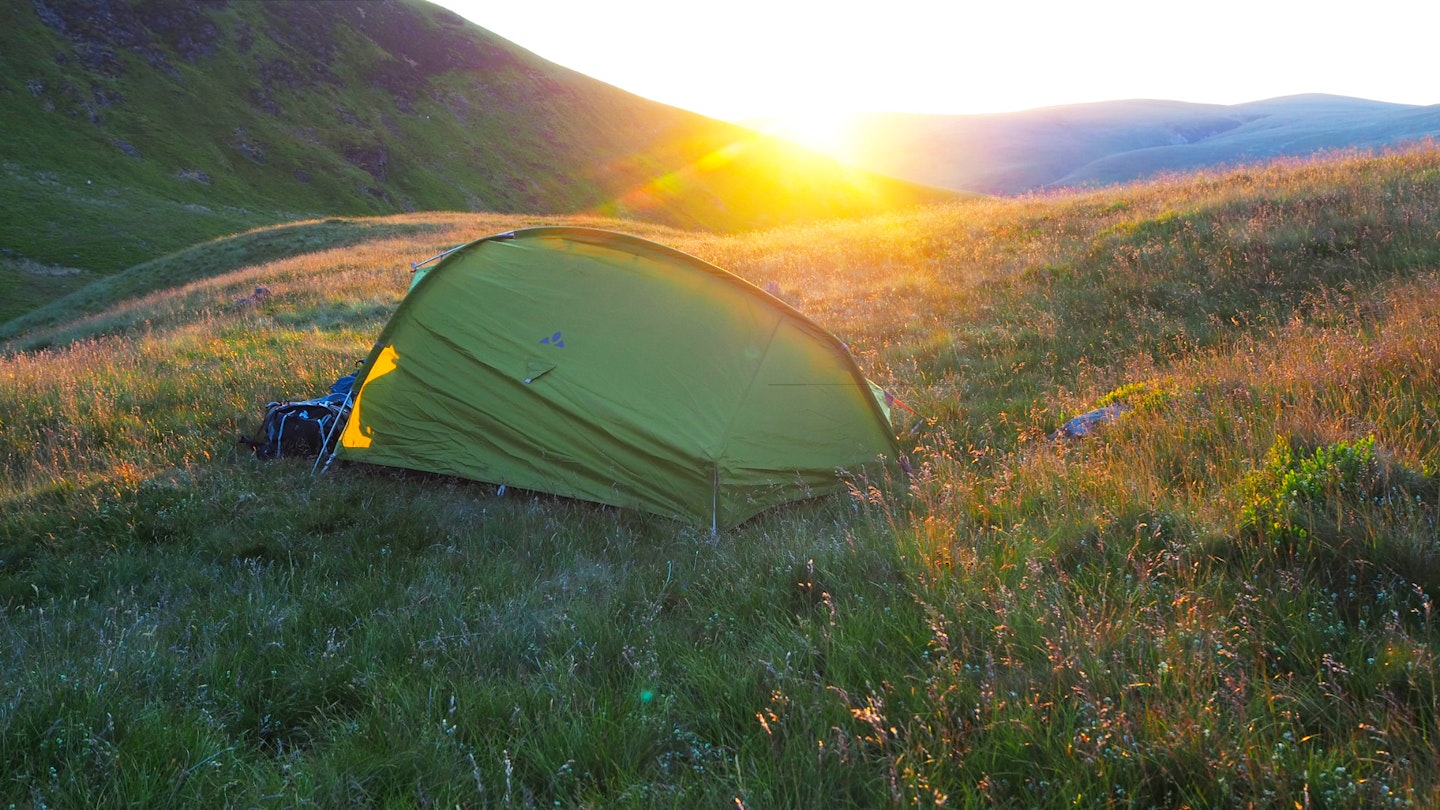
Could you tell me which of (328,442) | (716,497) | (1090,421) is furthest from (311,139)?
(1090,421)

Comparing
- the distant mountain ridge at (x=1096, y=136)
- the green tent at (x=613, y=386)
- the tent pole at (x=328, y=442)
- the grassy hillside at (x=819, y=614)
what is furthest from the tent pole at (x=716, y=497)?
the distant mountain ridge at (x=1096, y=136)

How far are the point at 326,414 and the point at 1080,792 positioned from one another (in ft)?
21.3

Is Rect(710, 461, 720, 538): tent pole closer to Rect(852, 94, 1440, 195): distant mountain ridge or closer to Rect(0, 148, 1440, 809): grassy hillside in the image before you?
Rect(0, 148, 1440, 809): grassy hillside

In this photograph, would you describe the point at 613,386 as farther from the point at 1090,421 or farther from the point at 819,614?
the point at 1090,421

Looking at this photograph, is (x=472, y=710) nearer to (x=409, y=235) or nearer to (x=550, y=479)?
(x=550, y=479)

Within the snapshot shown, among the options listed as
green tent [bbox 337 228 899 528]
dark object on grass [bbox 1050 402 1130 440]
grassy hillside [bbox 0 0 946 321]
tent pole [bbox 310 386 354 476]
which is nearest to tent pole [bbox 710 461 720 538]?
green tent [bbox 337 228 899 528]

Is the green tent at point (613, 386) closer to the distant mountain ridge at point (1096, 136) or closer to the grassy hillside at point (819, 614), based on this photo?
the grassy hillside at point (819, 614)

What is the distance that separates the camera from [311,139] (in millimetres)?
64625

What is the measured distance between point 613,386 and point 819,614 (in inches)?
119

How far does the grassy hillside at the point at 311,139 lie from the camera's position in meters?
46.2

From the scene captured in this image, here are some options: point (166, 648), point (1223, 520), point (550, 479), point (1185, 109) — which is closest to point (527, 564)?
point (550, 479)

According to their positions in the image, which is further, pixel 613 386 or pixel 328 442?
pixel 328 442

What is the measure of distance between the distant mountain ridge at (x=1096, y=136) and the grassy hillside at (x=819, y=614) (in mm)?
118666

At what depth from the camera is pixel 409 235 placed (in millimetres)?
28562
